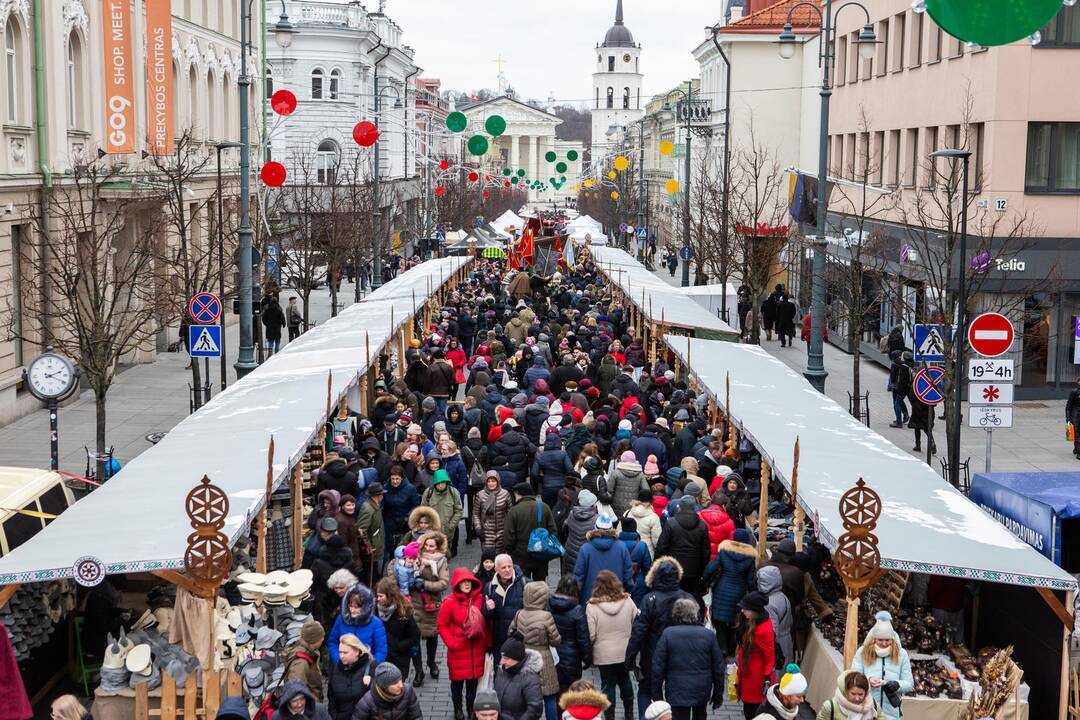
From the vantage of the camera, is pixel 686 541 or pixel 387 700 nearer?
pixel 387 700

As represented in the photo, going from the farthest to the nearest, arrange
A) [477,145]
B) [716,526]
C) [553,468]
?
[477,145]
[553,468]
[716,526]

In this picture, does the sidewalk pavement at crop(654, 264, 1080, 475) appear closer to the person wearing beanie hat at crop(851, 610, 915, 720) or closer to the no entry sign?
the no entry sign

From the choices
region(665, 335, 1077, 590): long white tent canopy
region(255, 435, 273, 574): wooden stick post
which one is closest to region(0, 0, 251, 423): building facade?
region(255, 435, 273, 574): wooden stick post

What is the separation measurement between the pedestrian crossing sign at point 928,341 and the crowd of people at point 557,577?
3.41m

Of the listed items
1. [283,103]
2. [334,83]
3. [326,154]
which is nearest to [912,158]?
[283,103]

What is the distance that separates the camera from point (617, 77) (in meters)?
177

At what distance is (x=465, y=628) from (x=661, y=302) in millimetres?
21058

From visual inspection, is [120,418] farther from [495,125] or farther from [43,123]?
[495,125]

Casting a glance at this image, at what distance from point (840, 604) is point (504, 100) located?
152 m

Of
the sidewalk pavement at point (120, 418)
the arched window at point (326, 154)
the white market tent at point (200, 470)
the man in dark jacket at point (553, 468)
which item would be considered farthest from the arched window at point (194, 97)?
the arched window at point (326, 154)

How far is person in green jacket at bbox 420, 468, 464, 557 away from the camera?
1499 centimetres

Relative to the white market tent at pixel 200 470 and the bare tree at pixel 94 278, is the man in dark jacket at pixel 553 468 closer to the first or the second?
the white market tent at pixel 200 470

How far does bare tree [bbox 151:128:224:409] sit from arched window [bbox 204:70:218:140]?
1.05 metres

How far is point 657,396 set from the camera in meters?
21.8
